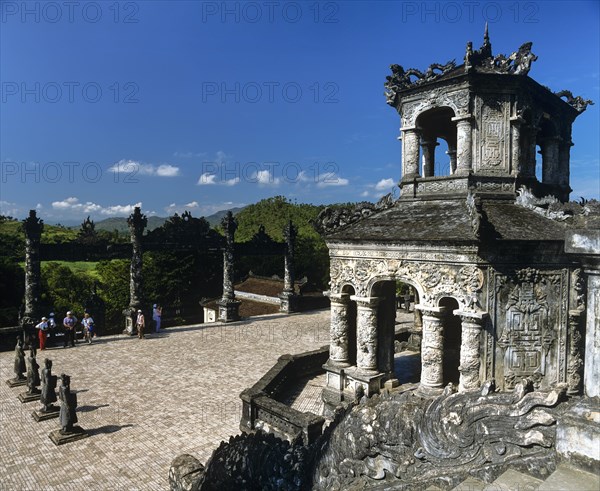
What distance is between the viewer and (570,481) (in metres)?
3.51

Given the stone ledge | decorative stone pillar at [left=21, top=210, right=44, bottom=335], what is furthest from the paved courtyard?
decorative stone pillar at [left=21, top=210, right=44, bottom=335]

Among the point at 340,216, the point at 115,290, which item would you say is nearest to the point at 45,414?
the point at 340,216

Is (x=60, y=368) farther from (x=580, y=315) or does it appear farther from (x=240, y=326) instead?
(x=580, y=315)

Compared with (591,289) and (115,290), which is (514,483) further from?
(115,290)

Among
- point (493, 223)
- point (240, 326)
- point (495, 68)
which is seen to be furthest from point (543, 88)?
point (240, 326)

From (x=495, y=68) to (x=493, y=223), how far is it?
14.4 feet

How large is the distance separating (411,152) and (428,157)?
2288 millimetres

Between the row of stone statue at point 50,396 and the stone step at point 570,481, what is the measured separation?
10.3 m

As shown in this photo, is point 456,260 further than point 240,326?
No

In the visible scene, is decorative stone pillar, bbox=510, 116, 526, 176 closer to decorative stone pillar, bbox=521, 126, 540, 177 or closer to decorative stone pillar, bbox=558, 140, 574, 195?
decorative stone pillar, bbox=521, 126, 540, 177

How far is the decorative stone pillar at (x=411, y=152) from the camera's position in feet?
43.8

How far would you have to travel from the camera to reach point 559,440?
12.3ft

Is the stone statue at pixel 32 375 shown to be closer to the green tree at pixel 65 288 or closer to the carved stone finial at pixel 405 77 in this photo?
the carved stone finial at pixel 405 77

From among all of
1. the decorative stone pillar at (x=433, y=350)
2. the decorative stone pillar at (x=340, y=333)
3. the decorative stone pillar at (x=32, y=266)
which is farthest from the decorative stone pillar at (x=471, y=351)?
the decorative stone pillar at (x=32, y=266)
